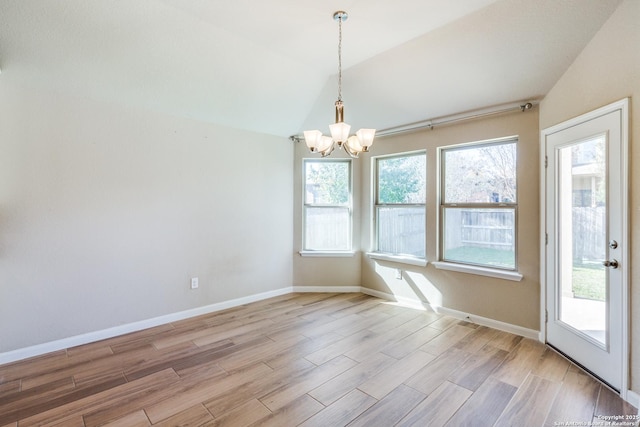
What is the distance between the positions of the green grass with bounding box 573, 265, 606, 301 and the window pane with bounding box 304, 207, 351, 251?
2.75 m

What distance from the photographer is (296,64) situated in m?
3.30

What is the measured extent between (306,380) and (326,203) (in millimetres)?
2757

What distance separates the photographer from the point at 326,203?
4641mm

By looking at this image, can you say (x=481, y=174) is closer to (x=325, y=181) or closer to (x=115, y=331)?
(x=325, y=181)

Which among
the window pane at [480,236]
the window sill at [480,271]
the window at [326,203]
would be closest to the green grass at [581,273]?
the window pane at [480,236]

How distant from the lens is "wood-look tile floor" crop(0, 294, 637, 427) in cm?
192

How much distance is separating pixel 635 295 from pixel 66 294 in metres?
4.69

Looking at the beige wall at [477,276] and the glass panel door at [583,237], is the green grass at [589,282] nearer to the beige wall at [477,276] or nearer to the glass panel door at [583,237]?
the glass panel door at [583,237]

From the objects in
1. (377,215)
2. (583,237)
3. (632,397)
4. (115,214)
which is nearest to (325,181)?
(377,215)

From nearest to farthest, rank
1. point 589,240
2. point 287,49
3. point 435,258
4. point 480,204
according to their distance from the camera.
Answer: point 589,240
point 287,49
point 480,204
point 435,258

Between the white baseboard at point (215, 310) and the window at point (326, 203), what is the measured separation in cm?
70

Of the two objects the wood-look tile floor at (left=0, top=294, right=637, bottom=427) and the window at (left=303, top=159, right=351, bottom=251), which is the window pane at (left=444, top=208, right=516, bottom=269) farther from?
the window at (left=303, top=159, right=351, bottom=251)

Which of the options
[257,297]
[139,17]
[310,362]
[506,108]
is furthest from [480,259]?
[139,17]

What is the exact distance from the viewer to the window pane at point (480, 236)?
3.29m
